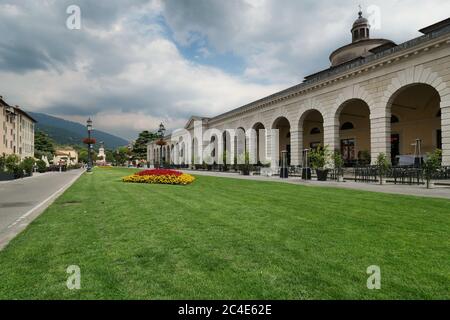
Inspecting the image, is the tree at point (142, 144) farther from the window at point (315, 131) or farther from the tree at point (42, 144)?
the window at point (315, 131)

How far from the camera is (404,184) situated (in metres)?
16.7

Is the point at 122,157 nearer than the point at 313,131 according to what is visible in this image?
No

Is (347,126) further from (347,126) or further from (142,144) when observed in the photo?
(142,144)

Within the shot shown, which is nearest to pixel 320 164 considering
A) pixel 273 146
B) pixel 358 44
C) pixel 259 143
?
pixel 273 146

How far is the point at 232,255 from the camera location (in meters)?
4.36

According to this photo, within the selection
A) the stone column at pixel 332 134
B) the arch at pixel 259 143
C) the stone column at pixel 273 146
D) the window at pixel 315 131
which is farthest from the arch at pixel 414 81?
the arch at pixel 259 143

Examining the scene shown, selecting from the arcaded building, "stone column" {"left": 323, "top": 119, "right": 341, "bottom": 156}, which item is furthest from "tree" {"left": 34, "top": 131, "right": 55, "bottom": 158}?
"stone column" {"left": 323, "top": 119, "right": 341, "bottom": 156}

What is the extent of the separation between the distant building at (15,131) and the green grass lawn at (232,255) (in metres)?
60.8

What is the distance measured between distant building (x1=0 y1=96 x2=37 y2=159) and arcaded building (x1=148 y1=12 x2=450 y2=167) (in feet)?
135

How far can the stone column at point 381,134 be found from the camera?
2203 cm

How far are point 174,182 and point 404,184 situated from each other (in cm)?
1427

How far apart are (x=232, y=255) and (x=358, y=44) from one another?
4383 cm

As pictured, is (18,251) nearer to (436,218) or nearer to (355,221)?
(355,221)

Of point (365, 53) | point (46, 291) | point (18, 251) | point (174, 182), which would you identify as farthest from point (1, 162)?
point (365, 53)
